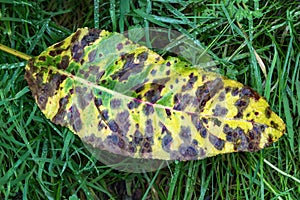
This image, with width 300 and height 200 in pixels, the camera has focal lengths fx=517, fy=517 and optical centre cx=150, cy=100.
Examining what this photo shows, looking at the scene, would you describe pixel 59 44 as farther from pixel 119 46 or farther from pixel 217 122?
pixel 217 122

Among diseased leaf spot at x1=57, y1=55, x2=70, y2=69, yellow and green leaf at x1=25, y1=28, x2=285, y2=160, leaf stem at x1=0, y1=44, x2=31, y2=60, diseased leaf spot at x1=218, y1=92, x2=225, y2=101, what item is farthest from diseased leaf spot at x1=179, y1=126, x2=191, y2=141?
leaf stem at x1=0, y1=44, x2=31, y2=60

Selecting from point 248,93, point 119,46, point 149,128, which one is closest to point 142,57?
point 119,46

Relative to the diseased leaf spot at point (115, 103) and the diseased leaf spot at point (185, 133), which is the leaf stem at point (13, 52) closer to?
the diseased leaf spot at point (115, 103)

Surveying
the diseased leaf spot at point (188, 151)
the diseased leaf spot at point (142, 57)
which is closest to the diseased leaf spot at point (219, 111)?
the diseased leaf spot at point (188, 151)

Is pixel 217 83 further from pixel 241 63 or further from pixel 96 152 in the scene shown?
pixel 96 152

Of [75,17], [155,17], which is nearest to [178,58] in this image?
[155,17]

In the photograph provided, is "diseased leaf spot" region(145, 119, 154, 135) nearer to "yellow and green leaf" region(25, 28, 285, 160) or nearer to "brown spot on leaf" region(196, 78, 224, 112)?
"yellow and green leaf" region(25, 28, 285, 160)
